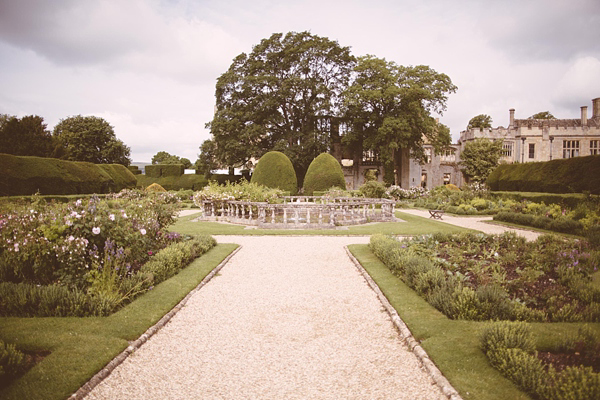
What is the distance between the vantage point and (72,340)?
4805 millimetres

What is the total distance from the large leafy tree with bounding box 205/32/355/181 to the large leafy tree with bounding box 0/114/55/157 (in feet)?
49.0

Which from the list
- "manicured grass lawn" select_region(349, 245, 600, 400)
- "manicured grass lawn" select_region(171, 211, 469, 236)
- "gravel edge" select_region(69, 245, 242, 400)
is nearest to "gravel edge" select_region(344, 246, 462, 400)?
"manicured grass lawn" select_region(349, 245, 600, 400)

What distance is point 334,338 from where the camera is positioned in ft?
17.4

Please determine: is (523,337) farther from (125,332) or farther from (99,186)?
(99,186)

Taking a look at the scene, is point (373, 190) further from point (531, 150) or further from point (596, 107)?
point (596, 107)

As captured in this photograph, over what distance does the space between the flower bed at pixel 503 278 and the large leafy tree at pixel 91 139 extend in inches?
1898

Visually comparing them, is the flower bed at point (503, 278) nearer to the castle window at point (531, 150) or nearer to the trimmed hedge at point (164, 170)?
the trimmed hedge at point (164, 170)

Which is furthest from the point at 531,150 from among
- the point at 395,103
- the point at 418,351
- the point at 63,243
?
the point at 63,243

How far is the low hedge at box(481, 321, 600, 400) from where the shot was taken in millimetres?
3325

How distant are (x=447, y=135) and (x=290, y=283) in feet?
122

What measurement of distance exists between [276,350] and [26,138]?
117 feet

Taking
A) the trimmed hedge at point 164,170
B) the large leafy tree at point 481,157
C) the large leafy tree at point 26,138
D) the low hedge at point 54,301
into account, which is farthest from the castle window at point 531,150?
the large leafy tree at point 26,138

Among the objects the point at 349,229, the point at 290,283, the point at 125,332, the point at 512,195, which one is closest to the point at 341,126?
the point at 512,195

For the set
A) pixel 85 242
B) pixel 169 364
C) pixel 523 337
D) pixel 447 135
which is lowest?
pixel 169 364
